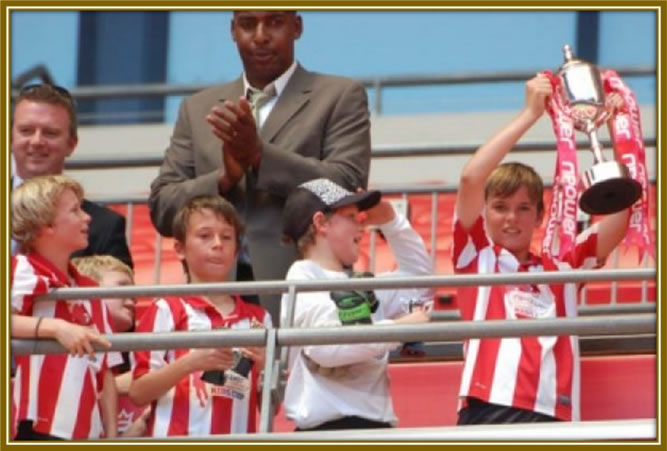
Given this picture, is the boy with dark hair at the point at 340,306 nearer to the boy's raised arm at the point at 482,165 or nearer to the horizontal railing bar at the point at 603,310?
A: the boy's raised arm at the point at 482,165

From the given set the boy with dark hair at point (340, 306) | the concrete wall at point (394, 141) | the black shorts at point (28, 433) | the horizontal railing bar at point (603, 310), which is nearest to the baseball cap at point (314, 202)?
the boy with dark hair at point (340, 306)

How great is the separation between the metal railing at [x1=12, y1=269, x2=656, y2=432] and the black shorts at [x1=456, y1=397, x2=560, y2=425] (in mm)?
413

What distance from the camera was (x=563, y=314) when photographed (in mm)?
7305

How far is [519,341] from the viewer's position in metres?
7.12

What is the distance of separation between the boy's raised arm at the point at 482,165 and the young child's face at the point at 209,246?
78 centimetres

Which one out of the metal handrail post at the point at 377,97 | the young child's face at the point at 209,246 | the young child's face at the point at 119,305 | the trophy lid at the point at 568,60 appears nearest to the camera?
the trophy lid at the point at 568,60

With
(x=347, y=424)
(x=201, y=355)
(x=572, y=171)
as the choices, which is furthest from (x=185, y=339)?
(x=572, y=171)

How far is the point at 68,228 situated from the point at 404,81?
239 inches

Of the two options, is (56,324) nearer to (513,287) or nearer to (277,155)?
(277,155)

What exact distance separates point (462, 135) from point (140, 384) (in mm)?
7299

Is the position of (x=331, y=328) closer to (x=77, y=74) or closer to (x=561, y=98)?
(x=561, y=98)

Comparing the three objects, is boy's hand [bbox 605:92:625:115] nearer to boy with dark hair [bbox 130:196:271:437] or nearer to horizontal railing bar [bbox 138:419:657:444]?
horizontal railing bar [bbox 138:419:657:444]

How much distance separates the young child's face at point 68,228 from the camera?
721 cm

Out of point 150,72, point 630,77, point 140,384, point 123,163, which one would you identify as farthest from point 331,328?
point 150,72
